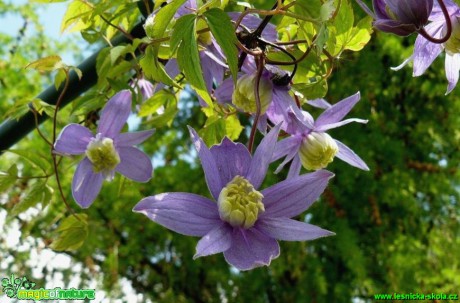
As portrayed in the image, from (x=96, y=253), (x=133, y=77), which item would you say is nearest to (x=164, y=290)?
(x=96, y=253)

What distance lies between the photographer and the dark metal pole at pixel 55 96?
64 centimetres

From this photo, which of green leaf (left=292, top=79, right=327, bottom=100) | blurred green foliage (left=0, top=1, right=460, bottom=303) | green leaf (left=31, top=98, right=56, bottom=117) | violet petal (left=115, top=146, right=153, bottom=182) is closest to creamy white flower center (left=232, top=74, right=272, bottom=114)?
green leaf (left=292, top=79, right=327, bottom=100)

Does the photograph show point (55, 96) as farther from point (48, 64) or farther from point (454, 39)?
point (454, 39)

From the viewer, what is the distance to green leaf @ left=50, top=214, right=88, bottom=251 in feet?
1.95

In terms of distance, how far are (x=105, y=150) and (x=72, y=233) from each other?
0.44ft

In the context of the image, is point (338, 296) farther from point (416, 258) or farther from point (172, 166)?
point (172, 166)

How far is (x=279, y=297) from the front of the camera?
98.8 inches

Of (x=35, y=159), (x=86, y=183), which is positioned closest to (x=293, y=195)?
(x=86, y=183)

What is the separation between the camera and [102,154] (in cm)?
50

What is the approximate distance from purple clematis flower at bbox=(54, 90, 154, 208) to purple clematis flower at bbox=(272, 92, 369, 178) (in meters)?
0.12

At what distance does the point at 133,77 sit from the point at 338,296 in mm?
1752

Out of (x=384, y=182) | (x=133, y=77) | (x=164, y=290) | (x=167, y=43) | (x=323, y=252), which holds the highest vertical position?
(x=167, y=43)

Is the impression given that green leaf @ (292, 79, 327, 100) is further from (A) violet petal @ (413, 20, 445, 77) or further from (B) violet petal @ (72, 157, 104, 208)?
(B) violet petal @ (72, 157, 104, 208)

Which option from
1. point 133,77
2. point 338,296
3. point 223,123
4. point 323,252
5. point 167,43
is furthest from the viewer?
point 323,252
